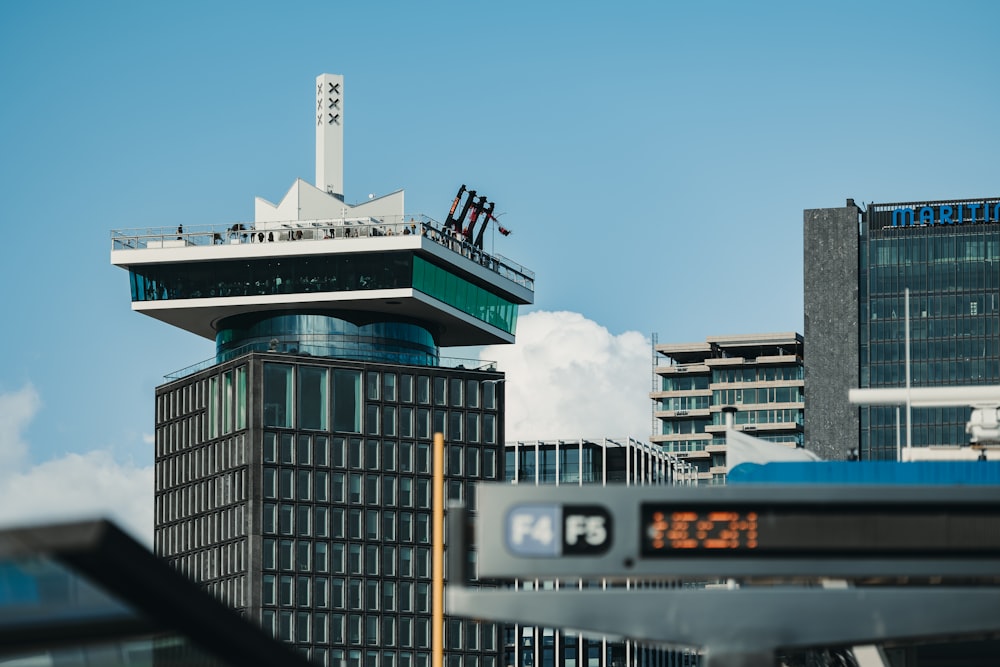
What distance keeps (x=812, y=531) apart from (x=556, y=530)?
2.43 meters

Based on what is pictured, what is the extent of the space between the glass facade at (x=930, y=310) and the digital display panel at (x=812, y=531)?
529 ft

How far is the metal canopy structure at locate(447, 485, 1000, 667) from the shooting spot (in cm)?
1909

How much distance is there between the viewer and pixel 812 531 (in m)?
19.4

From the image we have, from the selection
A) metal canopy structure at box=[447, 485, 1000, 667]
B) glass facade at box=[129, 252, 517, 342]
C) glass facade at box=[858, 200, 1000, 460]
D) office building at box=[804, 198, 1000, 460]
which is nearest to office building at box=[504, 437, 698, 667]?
office building at box=[804, 198, 1000, 460]

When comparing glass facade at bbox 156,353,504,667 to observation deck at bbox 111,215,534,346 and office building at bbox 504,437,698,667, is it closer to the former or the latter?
observation deck at bbox 111,215,534,346

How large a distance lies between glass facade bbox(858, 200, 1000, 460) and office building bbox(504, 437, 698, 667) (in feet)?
68.5

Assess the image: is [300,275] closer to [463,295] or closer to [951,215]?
[463,295]

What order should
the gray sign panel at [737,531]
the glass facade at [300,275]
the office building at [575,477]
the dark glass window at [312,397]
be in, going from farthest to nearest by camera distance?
the office building at [575,477]
the dark glass window at [312,397]
the glass facade at [300,275]
the gray sign panel at [737,531]

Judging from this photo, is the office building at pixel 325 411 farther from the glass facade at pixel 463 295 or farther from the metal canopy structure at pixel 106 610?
the metal canopy structure at pixel 106 610

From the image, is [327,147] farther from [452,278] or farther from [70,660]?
[70,660]

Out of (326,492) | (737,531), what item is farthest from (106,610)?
(326,492)

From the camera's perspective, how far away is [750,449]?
35.0 metres

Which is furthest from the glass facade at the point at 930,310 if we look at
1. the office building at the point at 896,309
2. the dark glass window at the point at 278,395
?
the dark glass window at the point at 278,395

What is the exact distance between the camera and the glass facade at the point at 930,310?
179m
